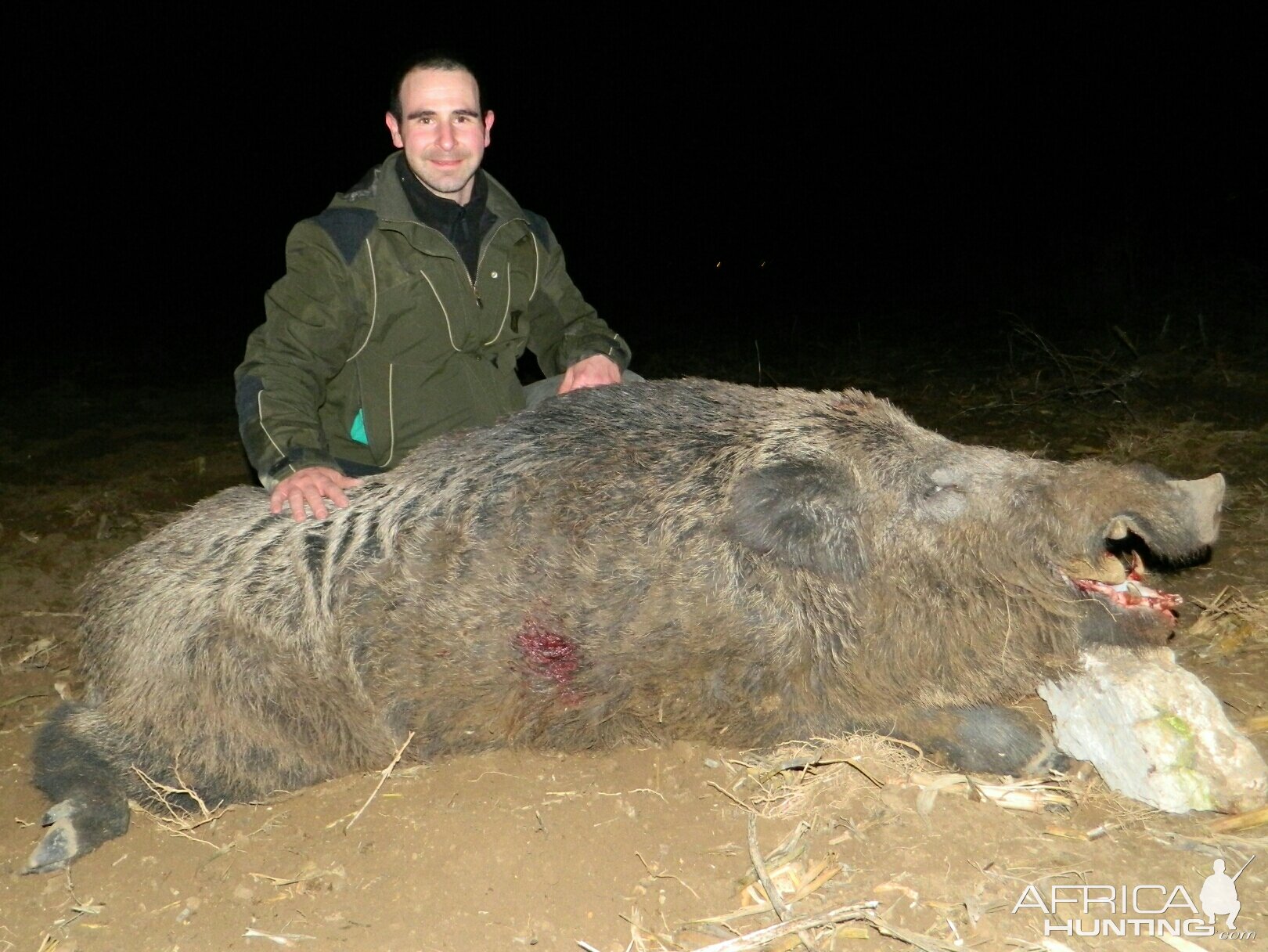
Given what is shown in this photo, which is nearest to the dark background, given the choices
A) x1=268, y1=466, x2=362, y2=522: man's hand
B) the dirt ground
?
x1=268, y1=466, x2=362, y2=522: man's hand

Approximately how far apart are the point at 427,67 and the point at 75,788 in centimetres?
228

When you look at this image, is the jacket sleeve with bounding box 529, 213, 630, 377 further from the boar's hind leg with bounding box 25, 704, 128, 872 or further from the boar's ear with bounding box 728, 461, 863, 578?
the boar's hind leg with bounding box 25, 704, 128, 872

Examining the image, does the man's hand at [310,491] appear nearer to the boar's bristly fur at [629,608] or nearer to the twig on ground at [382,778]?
the boar's bristly fur at [629,608]

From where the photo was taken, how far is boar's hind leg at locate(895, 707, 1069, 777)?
2693mm

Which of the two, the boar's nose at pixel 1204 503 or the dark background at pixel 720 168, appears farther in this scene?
the dark background at pixel 720 168

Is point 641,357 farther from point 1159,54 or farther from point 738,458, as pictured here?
point 1159,54

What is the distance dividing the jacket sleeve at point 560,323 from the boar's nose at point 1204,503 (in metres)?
1.82

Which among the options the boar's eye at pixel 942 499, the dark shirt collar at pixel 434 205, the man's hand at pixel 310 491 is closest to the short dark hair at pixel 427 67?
the dark shirt collar at pixel 434 205

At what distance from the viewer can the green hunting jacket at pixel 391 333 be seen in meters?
3.13

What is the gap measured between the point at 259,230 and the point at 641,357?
40.1ft

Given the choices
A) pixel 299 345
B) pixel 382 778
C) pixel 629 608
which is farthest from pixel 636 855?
pixel 299 345

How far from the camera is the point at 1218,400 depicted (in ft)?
18.7

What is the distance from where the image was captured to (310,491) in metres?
2.88

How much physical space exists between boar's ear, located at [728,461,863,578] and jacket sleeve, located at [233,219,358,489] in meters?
1.18
